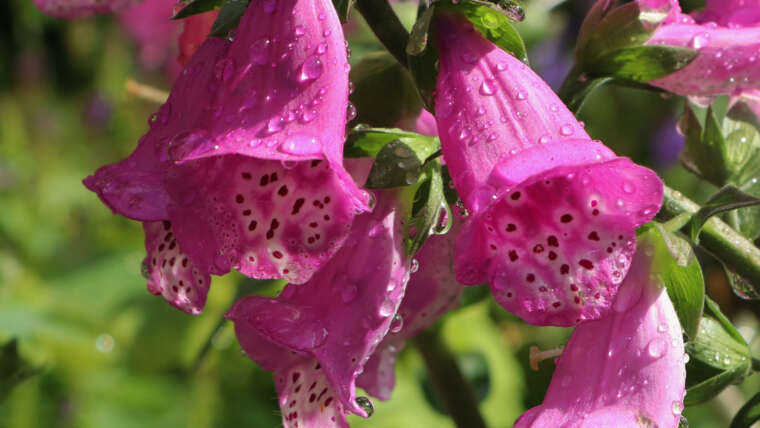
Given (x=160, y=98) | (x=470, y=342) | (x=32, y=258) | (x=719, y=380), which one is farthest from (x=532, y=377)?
(x=32, y=258)

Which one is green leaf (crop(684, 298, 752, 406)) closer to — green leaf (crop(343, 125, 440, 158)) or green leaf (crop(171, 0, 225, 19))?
green leaf (crop(343, 125, 440, 158))

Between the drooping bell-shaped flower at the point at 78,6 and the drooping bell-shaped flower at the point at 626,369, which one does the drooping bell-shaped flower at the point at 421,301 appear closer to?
the drooping bell-shaped flower at the point at 626,369

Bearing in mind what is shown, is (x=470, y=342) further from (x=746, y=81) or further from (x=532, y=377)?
(x=746, y=81)

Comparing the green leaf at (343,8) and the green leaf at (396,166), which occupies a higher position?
the green leaf at (343,8)

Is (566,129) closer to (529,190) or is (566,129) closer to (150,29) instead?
(529,190)

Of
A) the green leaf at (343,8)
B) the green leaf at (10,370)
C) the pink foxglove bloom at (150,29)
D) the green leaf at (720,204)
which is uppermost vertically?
the green leaf at (343,8)

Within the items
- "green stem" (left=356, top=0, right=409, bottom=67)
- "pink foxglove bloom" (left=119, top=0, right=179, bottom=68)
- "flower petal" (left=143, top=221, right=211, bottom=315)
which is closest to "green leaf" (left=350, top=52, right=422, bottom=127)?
"green stem" (left=356, top=0, right=409, bottom=67)

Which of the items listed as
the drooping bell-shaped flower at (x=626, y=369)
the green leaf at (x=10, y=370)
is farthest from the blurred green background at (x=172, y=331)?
the drooping bell-shaped flower at (x=626, y=369)

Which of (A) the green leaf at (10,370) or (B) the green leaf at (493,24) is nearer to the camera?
(B) the green leaf at (493,24)
